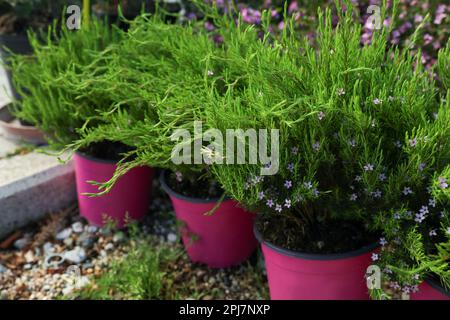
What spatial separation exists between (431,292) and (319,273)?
0.31m

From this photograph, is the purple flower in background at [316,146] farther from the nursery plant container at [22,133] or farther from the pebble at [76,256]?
the nursery plant container at [22,133]

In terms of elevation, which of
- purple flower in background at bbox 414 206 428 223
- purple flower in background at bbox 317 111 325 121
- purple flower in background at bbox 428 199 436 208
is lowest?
purple flower in background at bbox 414 206 428 223

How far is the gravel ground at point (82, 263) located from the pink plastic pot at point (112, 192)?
0.06m

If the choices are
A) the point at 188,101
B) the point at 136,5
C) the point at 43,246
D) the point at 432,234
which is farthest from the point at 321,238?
the point at 136,5

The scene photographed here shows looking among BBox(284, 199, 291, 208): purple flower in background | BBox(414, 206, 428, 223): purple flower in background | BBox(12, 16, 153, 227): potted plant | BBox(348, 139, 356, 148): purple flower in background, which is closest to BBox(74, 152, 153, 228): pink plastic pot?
BBox(12, 16, 153, 227): potted plant

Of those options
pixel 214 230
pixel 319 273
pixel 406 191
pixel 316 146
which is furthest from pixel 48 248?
pixel 406 191

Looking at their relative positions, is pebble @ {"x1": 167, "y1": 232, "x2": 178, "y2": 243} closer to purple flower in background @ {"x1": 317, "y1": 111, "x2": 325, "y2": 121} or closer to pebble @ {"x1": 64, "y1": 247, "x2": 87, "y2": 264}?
pebble @ {"x1": 64, "y1": 247, "x2": 87, "y2": 264}

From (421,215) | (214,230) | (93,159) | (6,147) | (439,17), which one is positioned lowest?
(214,230)

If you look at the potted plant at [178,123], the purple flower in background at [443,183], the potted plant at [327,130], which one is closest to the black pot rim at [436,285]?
the potted plant at [327,130]

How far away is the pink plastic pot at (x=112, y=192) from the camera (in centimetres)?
224

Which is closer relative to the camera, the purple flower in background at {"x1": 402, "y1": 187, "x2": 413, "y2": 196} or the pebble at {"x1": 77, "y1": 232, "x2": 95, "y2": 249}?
the purple flower in background at {"x1": 402, "y1": 187, "x2": 413, "y2": 196}

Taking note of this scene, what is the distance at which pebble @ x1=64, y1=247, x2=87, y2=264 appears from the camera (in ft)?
7.41

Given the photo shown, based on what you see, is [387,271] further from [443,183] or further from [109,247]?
[109,247]

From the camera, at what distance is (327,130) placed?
146 cm
